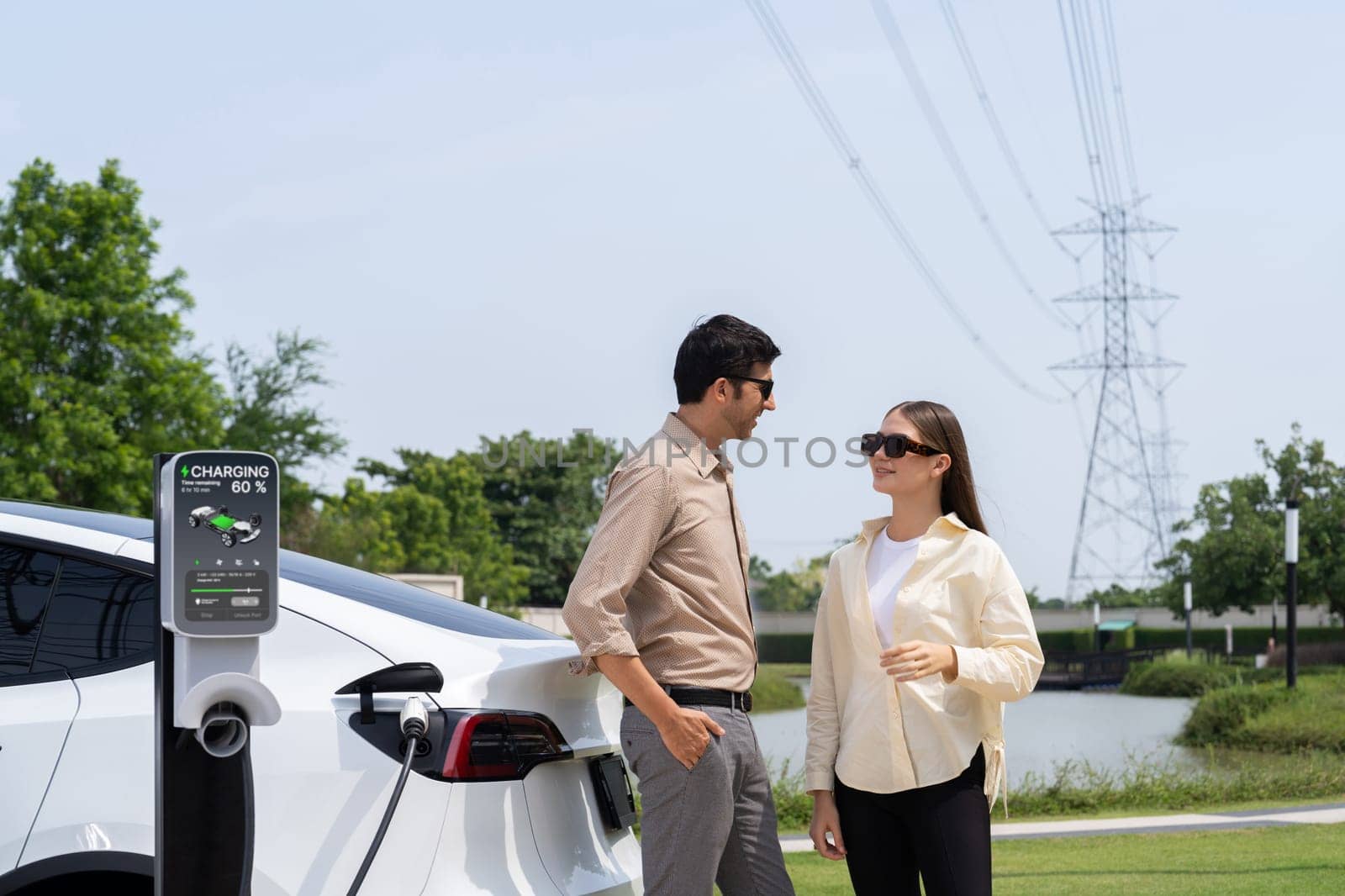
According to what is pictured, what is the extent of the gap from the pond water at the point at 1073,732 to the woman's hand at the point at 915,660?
8722mm

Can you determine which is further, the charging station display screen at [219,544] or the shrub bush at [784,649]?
the shrub bush at [784,649]

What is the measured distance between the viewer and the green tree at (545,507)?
78.1m

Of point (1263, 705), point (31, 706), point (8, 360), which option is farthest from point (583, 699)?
point (8, 360)

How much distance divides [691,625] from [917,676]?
0.54 meters

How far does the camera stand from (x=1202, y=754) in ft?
58.4

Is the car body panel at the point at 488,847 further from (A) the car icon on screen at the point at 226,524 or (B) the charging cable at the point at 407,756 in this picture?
(A) the car icon on screen at the point at 226,524

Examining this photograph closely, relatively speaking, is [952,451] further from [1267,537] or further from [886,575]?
[1267,537]

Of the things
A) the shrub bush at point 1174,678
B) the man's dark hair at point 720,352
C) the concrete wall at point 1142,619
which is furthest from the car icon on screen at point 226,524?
the concrete wall at point 1142,619

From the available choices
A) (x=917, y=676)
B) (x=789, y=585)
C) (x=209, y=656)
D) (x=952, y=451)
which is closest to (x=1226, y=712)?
(x=952, y=451)

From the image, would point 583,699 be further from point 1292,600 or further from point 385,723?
point 1292,600

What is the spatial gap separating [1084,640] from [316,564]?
6394cm

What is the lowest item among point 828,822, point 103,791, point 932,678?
point 828,822

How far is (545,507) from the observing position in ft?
261

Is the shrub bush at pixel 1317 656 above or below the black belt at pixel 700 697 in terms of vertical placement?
below
